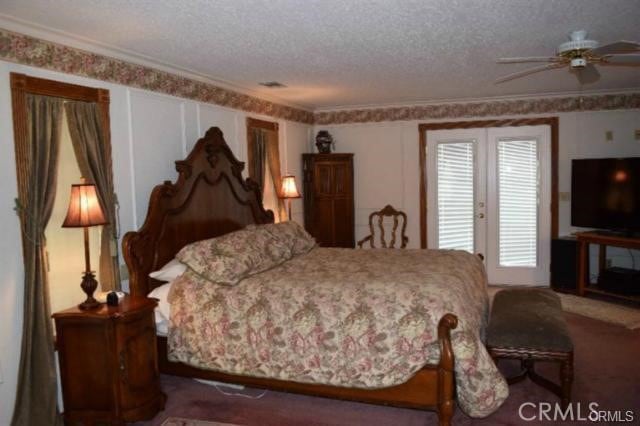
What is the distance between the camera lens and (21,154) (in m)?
2.93

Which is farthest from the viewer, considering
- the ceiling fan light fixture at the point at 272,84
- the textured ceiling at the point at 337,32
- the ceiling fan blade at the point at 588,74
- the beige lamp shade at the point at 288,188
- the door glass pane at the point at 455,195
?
the door glass pane at the point at 455,195

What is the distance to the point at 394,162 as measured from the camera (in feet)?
22.4

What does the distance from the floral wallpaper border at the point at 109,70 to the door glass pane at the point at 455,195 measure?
267 cm

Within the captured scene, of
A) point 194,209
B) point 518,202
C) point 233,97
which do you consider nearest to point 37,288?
point 194,209

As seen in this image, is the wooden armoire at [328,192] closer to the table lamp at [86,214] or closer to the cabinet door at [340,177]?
the cabinet door at [340,177]

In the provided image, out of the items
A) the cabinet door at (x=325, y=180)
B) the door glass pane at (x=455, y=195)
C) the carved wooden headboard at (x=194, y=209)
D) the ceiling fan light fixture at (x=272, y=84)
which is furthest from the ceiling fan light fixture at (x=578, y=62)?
the cabinet door at (x=325, y=180)

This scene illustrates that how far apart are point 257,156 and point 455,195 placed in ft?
9.16

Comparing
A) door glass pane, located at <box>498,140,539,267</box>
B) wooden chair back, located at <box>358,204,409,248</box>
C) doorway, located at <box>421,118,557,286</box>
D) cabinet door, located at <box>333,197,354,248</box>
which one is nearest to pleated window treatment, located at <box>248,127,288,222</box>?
cabinet door, located at <box>333,197,354,248</box>

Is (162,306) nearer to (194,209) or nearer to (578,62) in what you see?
(194,209)

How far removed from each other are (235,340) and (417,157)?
166 inches

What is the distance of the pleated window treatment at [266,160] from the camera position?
17.6ft

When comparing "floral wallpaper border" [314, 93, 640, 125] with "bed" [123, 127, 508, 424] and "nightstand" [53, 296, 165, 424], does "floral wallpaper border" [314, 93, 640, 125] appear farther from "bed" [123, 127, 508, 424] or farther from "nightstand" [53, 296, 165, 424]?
"nightstand" [53, 296, 165, 424]

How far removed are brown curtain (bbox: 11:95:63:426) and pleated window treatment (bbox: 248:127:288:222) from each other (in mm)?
2425

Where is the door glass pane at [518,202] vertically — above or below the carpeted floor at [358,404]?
above
